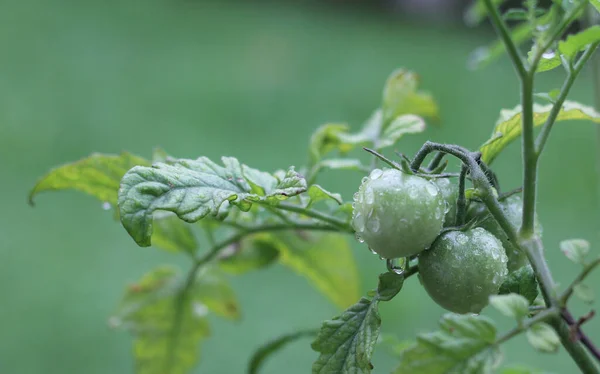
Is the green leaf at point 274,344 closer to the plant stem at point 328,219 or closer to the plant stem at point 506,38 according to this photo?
the plant stem at point 328,219

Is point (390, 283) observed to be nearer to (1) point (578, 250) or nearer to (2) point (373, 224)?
(2) point (373, 224)

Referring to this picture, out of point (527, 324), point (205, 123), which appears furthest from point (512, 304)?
point (205, 123)

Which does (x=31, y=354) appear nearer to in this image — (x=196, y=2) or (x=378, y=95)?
(x=378, y=95)

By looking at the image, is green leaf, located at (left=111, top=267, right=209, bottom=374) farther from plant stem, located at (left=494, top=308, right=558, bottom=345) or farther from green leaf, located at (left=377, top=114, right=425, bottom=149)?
plant stem, located at (left=494, top=308, right=558, bottom=345)

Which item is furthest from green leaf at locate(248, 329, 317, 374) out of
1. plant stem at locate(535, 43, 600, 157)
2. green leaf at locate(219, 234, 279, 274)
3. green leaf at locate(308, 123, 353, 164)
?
plant stem at locate(535, 43, 600, 157)

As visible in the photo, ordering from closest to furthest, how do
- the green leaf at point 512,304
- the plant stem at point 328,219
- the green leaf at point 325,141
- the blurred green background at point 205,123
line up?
the green leaf at point 512,304
the plant stem at point 328,219
the green leaf at point 325,141
the blurred green background at point 205,123

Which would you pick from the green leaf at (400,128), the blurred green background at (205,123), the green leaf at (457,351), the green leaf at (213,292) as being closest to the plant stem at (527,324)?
the green leaf at (457,351)

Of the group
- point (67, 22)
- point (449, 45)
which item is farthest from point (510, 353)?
point (67, 22)
